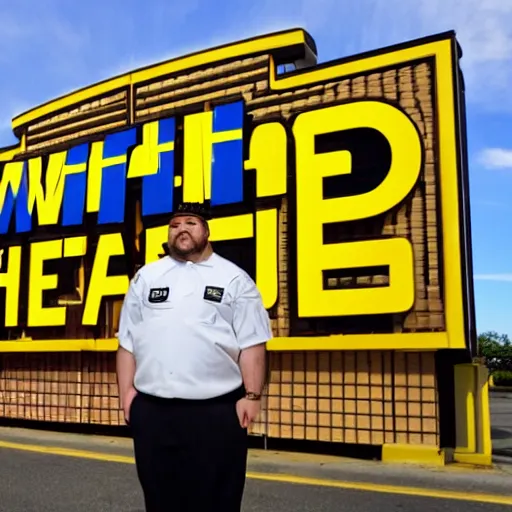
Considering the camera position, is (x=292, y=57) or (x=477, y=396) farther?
(x=292, y=57)

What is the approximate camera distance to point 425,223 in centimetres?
666

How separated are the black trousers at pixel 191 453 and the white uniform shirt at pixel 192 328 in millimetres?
70

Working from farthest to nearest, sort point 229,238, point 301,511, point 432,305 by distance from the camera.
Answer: point 229,238 → point 432,305 → point 301,511

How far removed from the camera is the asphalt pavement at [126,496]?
4797 mm

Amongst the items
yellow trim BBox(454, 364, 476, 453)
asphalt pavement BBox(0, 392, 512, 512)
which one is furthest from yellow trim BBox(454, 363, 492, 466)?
asphalt pavement BBox(0, 392, 512, 512)

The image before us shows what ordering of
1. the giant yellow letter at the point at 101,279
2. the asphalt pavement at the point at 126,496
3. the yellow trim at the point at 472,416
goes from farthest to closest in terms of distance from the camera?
1. the giant yellow letter at the point at 101,279
2. the yellow trim at the point at 472,416
3. the asphalt pavement at the point at 126,496

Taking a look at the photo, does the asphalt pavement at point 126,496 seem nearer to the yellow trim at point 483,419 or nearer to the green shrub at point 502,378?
the yellow trim at point 483,419

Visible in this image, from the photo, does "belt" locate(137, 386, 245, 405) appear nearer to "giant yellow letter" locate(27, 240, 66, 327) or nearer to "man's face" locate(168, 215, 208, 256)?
"man's face" locate(168, 215, 208, 256)

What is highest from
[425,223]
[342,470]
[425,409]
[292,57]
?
[292,57]

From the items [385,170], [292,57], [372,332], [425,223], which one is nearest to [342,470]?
[372,332]

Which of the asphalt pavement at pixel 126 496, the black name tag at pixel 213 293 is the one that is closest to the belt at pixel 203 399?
the black name tag at pixel 213 293

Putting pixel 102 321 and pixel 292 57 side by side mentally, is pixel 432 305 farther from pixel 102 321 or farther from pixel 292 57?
pixel 102 321

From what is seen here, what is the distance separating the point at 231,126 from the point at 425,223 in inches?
101

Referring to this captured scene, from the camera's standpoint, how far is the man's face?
9.66 ft
